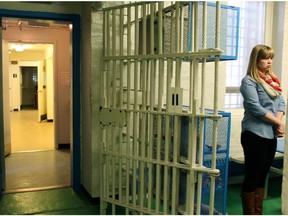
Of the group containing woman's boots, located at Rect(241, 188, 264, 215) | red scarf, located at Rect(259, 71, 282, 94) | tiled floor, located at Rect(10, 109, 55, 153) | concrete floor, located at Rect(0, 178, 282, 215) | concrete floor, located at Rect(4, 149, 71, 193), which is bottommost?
concrete floor, located at Rect(0, 178, 282, 215)

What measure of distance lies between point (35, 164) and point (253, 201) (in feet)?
10.9

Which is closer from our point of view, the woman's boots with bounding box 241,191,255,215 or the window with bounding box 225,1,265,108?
the woman's boots with bounding box 241,191,255,215

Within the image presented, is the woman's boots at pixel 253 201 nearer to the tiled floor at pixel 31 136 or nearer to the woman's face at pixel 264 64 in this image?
the woman's face at pixel 264 64

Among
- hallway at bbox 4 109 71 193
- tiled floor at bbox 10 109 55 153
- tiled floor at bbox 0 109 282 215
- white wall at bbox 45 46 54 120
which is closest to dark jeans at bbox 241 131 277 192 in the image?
tiled floor at bbox 0 109 282 215

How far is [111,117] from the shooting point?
262cm

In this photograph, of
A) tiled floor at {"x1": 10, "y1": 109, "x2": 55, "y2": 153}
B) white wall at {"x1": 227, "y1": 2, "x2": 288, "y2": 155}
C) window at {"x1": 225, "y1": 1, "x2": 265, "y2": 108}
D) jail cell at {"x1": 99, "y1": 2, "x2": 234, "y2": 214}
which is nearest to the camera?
jail cell at {"x1": 99, "y1": 2, "x2": 234, "y2": 214}

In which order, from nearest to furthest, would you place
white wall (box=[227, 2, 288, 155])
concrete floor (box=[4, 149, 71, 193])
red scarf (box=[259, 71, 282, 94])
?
1. red scarf (box=[259, 71, 282, 94])
2. concrete floor (box=[4, 149, 71, 193])
3. white wall (box=[227, 2, 288, 155])

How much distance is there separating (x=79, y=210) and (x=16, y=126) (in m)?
5.95

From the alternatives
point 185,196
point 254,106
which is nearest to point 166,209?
point 185,196

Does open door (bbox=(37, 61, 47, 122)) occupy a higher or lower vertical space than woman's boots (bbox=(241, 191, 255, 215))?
higher

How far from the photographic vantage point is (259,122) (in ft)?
7.95

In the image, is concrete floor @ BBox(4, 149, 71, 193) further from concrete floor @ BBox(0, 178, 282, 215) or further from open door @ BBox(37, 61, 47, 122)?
open door @ BBox(37, 61, 47, 122)

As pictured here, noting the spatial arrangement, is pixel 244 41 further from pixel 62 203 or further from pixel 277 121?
pixel 62 203

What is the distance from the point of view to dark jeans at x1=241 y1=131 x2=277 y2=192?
94.9 inches
